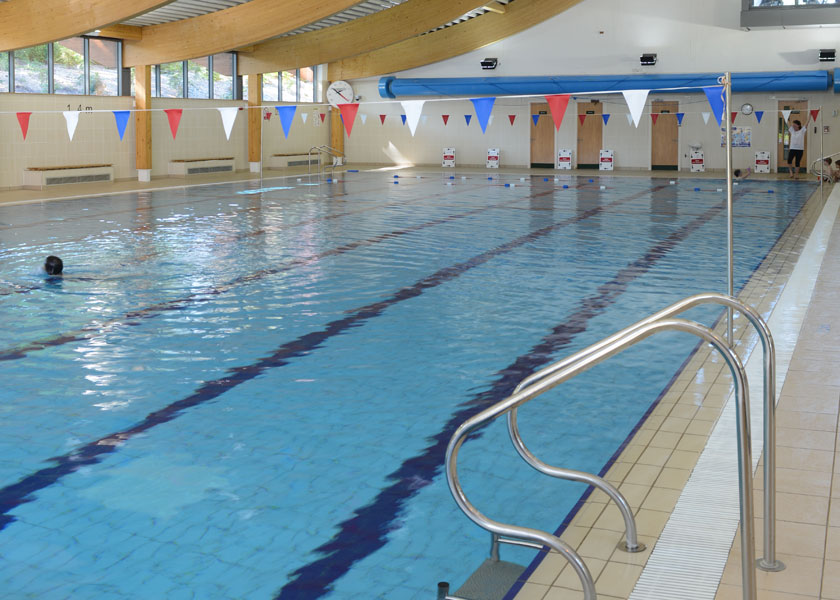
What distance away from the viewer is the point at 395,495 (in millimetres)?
3846

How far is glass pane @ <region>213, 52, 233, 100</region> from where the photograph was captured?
2350cm

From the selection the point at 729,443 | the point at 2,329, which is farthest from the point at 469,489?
the point at 2,329

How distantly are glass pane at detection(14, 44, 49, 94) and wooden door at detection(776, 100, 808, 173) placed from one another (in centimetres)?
1745

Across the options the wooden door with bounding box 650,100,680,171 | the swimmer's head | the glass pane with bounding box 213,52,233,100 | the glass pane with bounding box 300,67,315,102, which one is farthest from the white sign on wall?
the swimmer's head

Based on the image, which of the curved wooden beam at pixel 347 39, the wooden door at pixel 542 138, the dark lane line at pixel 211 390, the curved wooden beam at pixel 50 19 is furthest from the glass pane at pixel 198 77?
the dark lane line at pixel 211 390

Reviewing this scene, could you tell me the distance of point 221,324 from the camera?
272 inches

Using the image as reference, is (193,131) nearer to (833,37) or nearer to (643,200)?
(643,200)

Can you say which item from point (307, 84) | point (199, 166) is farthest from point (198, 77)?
point (307, 84)

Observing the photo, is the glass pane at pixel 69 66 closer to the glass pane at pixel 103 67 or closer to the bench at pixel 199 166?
the glass pane at pixel 103 67

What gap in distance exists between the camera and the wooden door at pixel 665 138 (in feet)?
81.4

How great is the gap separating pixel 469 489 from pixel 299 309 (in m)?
3.80

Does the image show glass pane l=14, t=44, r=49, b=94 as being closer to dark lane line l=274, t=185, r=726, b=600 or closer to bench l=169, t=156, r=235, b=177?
bench l=169, t=156, r=235, b=177

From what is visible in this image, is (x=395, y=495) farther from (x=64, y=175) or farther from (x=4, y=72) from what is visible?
(x=64, y=175)

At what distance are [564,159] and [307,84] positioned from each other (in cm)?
817
